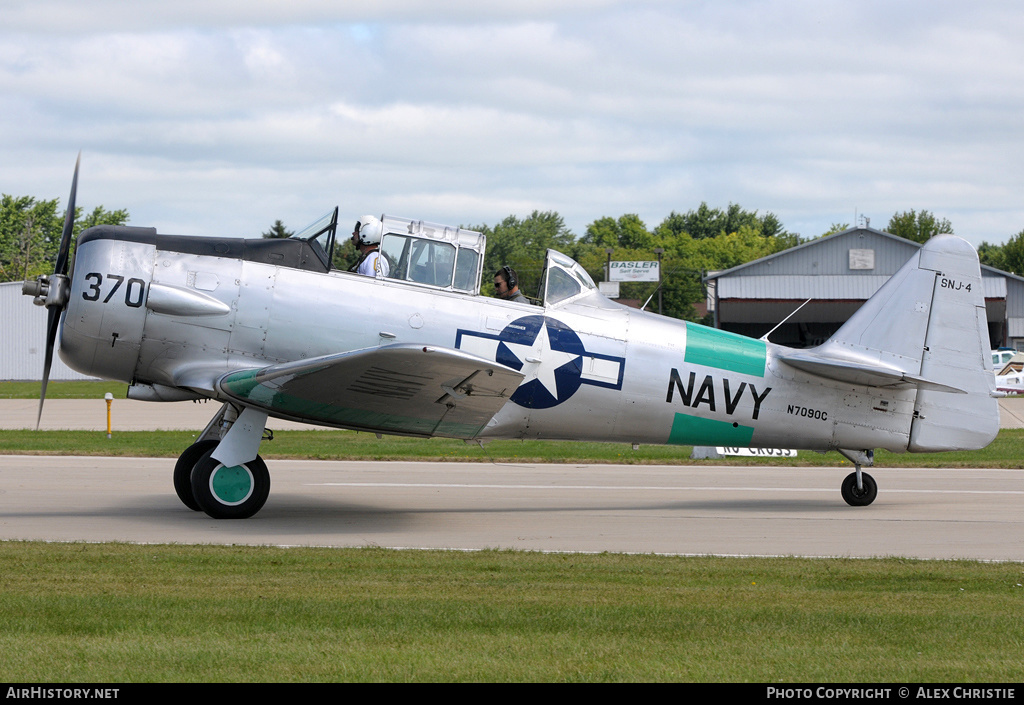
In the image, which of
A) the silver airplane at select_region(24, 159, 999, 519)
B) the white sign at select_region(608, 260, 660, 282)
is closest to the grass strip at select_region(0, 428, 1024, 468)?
the silver airplane at select_region(24, 159, 999, 519)

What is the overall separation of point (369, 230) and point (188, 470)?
11.2 ft

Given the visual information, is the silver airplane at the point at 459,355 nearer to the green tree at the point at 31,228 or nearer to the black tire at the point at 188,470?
the black tire at the point at 188,470

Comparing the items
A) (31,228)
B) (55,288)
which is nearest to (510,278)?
(55,288)

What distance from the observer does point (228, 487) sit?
1015cm

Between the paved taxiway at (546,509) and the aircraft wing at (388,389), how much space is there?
1.11 meters

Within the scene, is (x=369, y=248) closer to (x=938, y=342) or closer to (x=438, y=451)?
(x=938, y=342)

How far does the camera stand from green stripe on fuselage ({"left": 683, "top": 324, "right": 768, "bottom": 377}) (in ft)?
37.0

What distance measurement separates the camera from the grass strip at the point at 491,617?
5035 millimetres

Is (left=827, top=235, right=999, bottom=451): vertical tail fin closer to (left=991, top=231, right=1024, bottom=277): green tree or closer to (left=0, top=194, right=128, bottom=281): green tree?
(left=0, top=194, right=128, bottom=281): green tree

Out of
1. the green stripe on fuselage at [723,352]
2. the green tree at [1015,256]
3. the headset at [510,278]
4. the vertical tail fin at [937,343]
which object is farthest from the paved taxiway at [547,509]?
the green tree at [1015,256]

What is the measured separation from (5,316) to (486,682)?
181 feet
